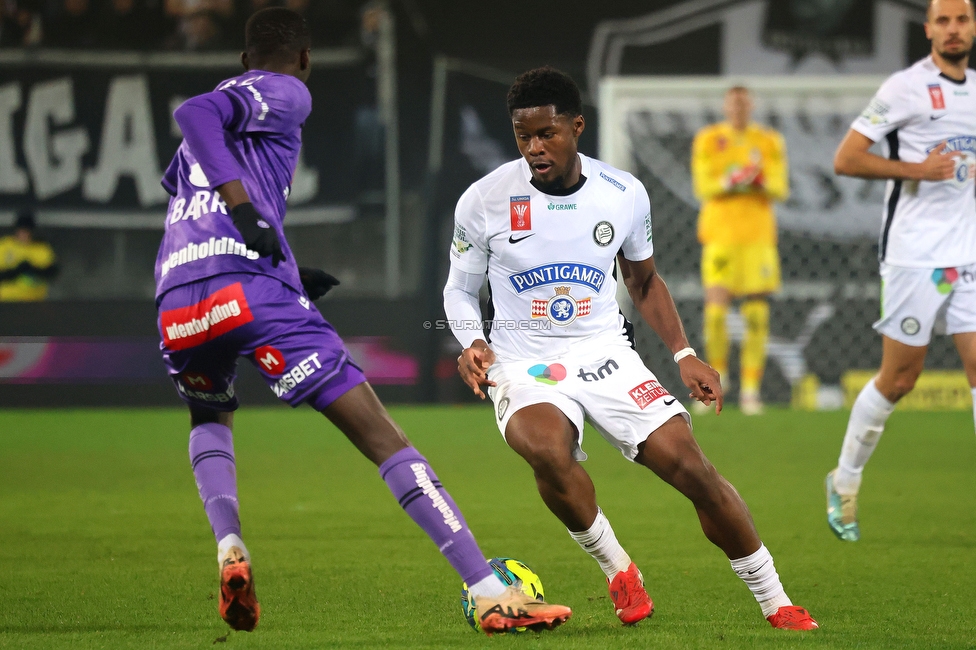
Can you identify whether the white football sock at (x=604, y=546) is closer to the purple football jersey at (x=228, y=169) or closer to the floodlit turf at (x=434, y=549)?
the floodlit turf at (x=434, y=549)

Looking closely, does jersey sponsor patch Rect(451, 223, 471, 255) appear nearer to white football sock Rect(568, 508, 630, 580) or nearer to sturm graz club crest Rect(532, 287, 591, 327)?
sturm graz club crest Rect(532, 287, 591, 327)

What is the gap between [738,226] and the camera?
10852 millimetres

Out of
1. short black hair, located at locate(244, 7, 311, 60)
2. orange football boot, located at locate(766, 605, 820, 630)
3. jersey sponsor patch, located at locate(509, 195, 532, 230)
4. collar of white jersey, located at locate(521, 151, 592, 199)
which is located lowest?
orange football boot, located at locate(766, 605, 820, 630)

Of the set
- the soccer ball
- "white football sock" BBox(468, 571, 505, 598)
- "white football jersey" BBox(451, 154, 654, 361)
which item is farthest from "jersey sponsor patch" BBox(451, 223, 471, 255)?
"white football sock" BBox(468, 571, 505, 598)

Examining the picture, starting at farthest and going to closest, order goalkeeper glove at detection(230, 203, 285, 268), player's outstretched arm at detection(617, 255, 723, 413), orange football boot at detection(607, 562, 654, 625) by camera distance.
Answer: player's outstretched arm at detection(617, 255, 723, 413) < orange football boot at detection(607, 562, 654, 625) < goalkeeper glove at detection(230, 203, 285, 268)

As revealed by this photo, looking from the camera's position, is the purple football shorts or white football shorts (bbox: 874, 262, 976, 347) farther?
white football shorts (bbox: 874, 262, 976, 347)

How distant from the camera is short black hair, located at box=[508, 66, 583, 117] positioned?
419 centimetres

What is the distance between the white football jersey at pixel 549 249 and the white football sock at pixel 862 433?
191 cm

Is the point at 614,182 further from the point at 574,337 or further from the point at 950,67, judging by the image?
the point at 950,67

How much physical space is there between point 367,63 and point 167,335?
37.2 ft

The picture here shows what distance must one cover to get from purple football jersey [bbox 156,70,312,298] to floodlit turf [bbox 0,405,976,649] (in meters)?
1.12

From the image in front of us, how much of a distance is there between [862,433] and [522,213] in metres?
2.36

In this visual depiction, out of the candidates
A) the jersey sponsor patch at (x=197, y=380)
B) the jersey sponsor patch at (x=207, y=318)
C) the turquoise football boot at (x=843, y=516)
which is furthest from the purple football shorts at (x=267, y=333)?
the turquoise football boot at (x=843, y=516)


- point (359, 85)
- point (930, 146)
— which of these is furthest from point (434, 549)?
point (359, 85)
